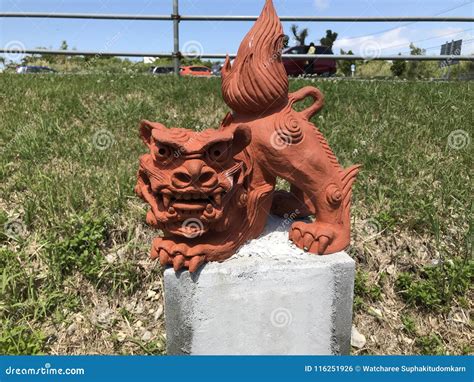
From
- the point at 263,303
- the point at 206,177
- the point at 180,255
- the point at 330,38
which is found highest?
the point at 330,38

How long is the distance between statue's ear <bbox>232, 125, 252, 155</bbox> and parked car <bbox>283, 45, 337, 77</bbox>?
17.7 ft

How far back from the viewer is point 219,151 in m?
1.45

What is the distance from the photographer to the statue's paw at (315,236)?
1688 mm

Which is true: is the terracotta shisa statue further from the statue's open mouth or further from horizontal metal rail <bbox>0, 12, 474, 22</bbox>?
horizontal metal rail <bbox>0, 12, 474, 22</bbox>

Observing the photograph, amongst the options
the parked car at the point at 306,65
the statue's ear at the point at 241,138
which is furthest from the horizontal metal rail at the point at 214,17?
the statue's ear at the point at 241,138

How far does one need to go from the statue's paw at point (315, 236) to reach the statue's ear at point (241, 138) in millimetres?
474

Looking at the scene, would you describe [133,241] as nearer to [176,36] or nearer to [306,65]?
[176,36]

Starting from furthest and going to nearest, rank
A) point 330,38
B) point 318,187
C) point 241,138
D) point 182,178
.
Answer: point 330,38, point 318,187, point 241,138, point 182,178

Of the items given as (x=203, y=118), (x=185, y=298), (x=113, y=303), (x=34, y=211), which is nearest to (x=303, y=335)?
(x=185, y=298)

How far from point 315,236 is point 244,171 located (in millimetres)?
435

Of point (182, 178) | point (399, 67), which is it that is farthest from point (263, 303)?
point (399, 67)

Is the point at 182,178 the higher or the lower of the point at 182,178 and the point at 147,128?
the lower

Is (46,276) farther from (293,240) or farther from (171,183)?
(293,240)

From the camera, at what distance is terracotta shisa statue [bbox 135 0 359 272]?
1.42 meters
